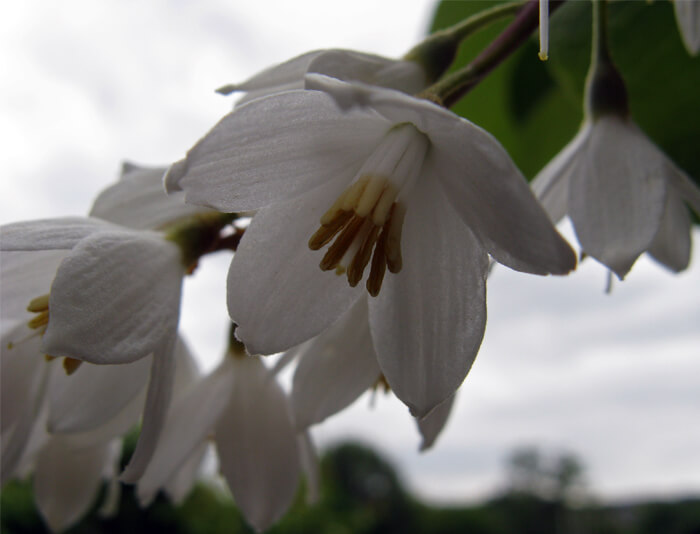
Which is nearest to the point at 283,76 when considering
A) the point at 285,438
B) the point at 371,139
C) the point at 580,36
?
the point at 371,139

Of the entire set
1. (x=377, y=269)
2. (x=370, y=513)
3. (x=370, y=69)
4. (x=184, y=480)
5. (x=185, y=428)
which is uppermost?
(x=370, y=69)

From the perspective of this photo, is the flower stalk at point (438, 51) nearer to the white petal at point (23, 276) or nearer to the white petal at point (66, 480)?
the white petal at point (23, 276)

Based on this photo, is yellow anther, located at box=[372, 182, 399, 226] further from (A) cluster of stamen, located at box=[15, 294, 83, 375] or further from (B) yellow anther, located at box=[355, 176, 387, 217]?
(A) cluster of stamen, located at box=[15, 294, 83, 375]

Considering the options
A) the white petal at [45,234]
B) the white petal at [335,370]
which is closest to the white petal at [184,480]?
the white petal at [335,370]

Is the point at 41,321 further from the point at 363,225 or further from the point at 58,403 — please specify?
the point at 363,225

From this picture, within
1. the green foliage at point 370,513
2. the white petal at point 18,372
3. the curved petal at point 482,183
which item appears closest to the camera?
the curved petal at point 482,183

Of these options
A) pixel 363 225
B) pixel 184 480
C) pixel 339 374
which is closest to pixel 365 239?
pixel 363 225

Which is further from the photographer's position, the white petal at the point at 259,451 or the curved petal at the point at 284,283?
the white petal at the point at 259,451
